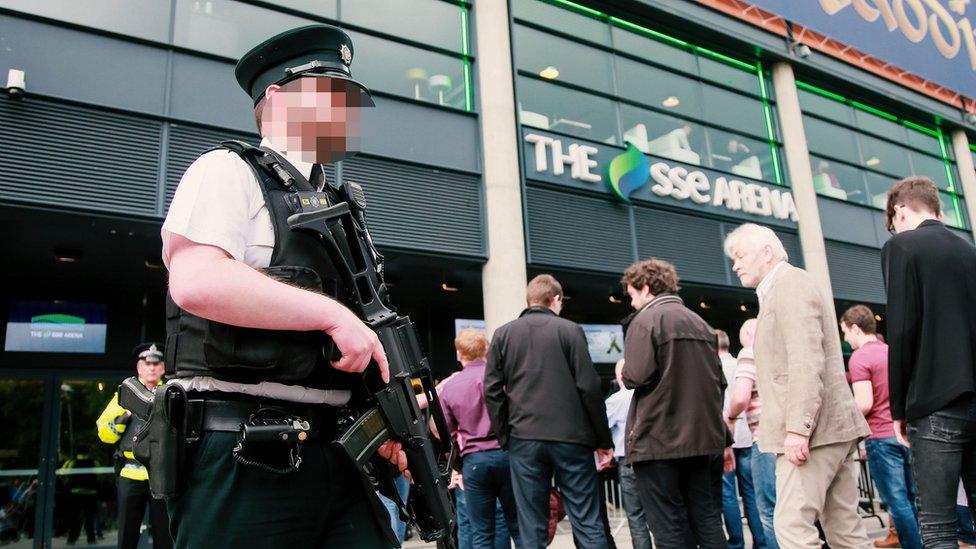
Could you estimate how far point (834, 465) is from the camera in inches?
131

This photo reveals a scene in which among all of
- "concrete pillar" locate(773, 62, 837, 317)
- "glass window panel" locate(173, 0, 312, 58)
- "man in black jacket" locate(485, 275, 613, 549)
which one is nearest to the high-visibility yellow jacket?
"man in black jacket" locate(485, 275, 613, 549)

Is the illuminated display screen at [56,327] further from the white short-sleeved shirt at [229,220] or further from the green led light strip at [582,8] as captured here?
the green led light strip at [582,8]

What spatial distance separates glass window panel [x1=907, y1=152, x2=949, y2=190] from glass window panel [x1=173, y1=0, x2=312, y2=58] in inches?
613

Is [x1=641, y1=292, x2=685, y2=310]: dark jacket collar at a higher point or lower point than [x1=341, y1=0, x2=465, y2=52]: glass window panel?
lower

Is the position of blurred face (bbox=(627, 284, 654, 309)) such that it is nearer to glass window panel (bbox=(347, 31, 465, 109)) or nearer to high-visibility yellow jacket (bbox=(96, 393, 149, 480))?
high-visibility yellow jacket (bbox=(96, 393, 149, 480))

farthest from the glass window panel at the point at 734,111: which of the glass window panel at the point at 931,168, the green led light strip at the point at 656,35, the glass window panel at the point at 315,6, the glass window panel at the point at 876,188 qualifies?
the glass window panel at the point at 315,6

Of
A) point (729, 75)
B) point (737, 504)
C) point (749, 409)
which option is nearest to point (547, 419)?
point (749, 409)

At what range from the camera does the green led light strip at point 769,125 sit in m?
14.2

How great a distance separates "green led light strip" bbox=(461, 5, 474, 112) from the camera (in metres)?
10.8

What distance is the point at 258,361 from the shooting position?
1571 millimetres

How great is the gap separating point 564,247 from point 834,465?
25.3 feet

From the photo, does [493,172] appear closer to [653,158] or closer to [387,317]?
[653,158]

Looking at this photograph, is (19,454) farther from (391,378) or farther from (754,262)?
(754,262)

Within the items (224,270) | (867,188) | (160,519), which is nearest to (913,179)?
(224,270)
